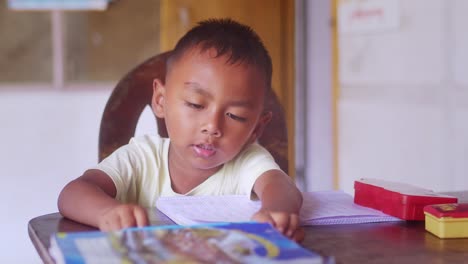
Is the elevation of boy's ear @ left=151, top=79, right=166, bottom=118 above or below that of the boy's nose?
above

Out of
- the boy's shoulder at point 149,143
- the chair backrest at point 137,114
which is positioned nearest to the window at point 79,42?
the chair backrest at point 137,114

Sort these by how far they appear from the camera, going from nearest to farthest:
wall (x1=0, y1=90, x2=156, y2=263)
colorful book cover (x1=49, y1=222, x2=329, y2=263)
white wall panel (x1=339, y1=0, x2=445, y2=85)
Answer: colorful book cover (x1=49, y1=222, x2=329, y2=263) → white wall panel (x1=339, y1=0, x2=445, y2=85) → wall (x1=0, y1=90, x2=156, y2=263)

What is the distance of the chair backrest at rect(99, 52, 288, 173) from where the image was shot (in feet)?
3.65

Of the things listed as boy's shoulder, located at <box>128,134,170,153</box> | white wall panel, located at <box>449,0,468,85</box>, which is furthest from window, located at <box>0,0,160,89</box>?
boy's shoulder, located at <box>128,134,170,153</box>

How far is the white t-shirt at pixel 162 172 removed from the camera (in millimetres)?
932

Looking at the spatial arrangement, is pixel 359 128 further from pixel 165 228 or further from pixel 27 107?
pixel 165 228

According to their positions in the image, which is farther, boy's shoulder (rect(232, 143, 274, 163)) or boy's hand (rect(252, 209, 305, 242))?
boy's shoulder (rect(232, 143, 274, 163))

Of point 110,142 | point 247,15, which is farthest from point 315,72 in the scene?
point 110,142

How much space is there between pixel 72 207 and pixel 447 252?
384 mm

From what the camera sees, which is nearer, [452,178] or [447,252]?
[447,252]

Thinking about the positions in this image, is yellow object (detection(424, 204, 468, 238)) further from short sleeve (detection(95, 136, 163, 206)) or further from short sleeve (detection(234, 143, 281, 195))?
short sleeve (detection(95, 136, 163, 206))

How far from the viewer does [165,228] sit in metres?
0.55

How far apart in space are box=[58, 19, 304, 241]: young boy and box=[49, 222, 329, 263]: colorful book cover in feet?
0.70

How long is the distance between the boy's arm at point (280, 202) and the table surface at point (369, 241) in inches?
0.9
